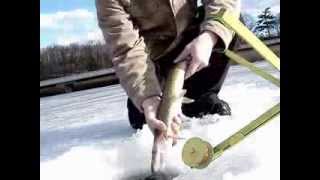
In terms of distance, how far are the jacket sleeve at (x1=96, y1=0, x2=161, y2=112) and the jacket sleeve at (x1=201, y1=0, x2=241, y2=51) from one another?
13 centimetres

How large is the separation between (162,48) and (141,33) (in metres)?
0.05

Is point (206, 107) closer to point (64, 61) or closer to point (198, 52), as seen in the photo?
point (198, 52)

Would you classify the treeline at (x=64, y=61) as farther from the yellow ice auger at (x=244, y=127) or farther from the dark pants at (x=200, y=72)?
the yellow ice auger at (x=244, y=127)

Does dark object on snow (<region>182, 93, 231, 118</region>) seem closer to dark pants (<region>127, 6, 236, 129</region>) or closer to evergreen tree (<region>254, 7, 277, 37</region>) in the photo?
dark pants (<region>127, 6, 236, 129</region>)

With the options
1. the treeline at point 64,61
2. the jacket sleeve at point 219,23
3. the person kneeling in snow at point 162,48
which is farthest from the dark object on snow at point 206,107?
the treeline at point 64,61

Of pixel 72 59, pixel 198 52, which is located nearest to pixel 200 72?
pixel 198 52

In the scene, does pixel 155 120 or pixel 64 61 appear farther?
pixel 64 61

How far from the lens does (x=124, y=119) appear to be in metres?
1.51

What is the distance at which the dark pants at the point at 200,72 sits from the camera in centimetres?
146

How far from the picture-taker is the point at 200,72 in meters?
1.47

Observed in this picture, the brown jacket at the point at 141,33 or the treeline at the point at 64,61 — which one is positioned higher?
the brown jacket at the point at 141,33

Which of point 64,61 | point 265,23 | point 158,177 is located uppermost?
point 265,23
